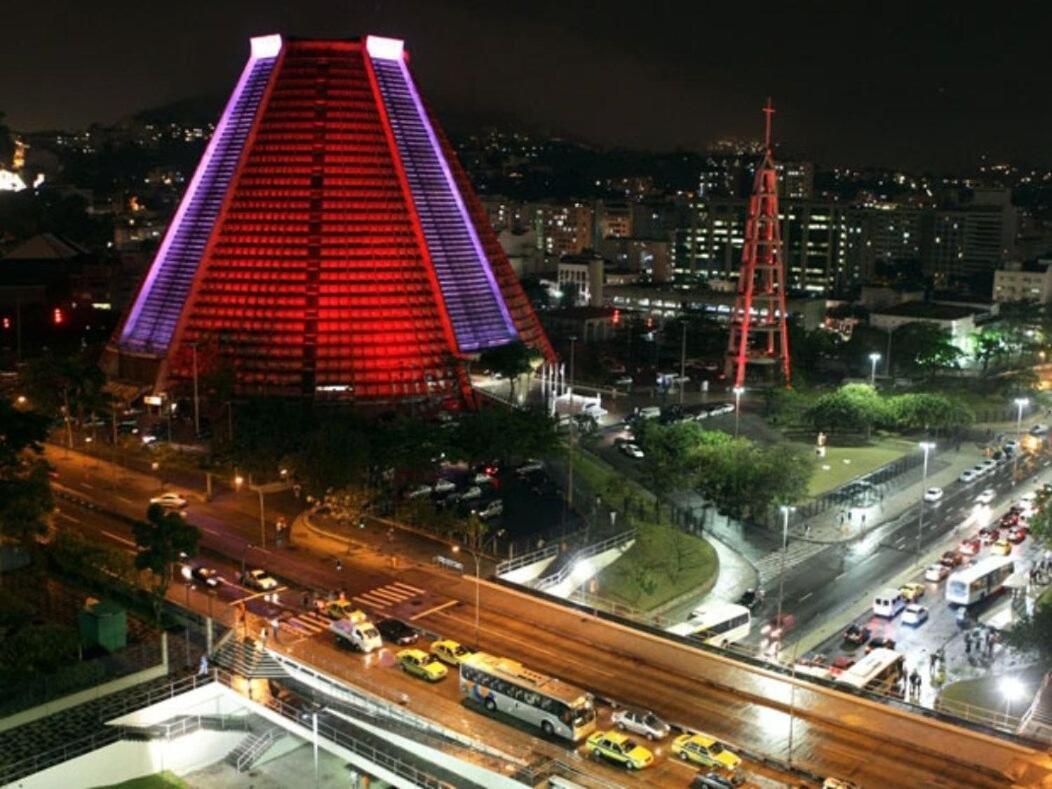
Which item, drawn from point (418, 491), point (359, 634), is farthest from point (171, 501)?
point (359, 634)

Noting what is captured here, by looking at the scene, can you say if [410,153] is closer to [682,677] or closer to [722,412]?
[722,412]

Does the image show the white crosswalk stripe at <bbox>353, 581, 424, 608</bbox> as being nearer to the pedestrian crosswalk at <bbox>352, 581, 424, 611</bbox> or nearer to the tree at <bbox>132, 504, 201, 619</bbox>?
the pedestrian crosswalk at <bbox>352, 581, 424, 611</bbox>

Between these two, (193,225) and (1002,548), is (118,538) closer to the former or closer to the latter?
(193,225)

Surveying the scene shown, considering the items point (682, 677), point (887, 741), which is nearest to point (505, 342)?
point (682, 677)

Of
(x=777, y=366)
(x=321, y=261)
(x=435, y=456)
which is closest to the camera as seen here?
(x=435, y=456)

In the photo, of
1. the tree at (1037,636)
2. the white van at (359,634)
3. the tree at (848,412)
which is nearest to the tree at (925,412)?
the tree at (848,412)
